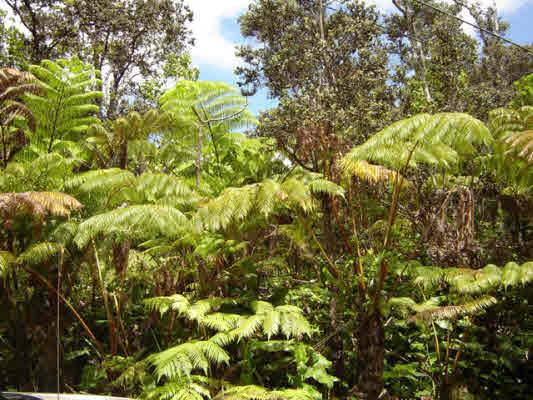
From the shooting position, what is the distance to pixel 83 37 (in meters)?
12.4

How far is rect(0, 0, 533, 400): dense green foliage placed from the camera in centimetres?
317

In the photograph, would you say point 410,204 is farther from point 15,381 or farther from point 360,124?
point 360,124

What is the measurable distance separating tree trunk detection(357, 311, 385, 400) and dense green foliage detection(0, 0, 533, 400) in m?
0.01

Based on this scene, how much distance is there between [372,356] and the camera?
3170 mm

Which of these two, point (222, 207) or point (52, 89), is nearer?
point (222, 207)

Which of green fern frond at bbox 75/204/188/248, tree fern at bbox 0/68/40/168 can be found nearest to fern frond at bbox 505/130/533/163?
green fern frond at bbox 75/204/188/248

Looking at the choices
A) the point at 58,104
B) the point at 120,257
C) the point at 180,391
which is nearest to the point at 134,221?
the point at 120,257

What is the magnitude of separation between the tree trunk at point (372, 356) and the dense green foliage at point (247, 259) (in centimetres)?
1

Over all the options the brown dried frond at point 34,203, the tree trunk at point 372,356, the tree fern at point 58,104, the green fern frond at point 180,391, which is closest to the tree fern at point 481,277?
the tree trunk at point 372,356

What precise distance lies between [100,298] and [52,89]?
230 cm

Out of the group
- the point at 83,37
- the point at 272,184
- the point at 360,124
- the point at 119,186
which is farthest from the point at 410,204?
the point at 83,37

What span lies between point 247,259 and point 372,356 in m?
1.13

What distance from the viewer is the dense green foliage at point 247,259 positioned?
3174 millimetres

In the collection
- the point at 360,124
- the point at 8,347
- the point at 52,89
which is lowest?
the point at 8,347
